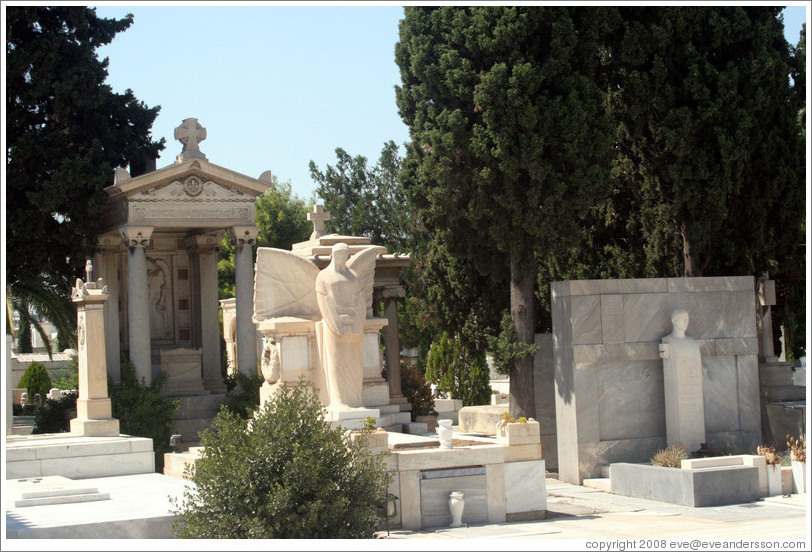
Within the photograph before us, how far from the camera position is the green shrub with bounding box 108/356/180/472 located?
1864 cm

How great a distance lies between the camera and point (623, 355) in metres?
16.6

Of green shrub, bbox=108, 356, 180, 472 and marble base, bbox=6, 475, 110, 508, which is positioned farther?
green shrub, bbox=108, 356, 180, 472

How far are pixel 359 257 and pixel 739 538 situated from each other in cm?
671

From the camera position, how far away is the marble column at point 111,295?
20578 mm

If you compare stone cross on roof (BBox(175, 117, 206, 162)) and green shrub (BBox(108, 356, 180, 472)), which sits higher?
stone cross on roof (BBox(175, 117, 206, 162))

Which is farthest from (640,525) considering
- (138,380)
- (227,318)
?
(227,318)

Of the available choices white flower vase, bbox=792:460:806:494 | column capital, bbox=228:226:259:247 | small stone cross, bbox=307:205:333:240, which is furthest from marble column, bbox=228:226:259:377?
white flower vase, bbox=792:460:806:494

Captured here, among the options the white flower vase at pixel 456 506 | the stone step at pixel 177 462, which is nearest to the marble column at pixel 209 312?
the stone step at pixel 177 462

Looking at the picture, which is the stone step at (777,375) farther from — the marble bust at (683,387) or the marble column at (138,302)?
the marble column at (138,302)

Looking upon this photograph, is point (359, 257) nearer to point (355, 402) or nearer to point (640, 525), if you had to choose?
point (355, 402)

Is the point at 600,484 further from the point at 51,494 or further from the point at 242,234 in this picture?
the point at 242,234

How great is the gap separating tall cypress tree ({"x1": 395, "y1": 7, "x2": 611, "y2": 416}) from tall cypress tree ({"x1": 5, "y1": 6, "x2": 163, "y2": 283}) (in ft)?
22.7

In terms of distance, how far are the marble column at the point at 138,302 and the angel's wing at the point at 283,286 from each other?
18.7ft

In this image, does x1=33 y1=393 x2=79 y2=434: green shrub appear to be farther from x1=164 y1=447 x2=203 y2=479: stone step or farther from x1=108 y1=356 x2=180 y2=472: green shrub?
x1=164 y1=447 x2=203 y2=479: stone step
